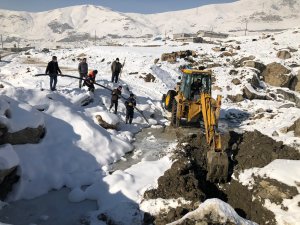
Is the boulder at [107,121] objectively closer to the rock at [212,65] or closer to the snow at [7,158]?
the snow at [7,158]

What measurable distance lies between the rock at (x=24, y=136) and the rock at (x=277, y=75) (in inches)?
773

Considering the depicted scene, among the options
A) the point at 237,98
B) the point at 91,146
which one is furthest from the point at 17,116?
the point at 237,98

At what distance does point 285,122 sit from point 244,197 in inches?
268

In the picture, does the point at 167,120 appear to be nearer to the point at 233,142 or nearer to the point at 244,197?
the point at 233,142

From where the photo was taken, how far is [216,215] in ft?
22.2

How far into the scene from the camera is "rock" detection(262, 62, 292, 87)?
1023 inches

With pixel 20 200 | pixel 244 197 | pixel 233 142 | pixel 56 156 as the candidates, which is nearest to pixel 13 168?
pixel 20 200

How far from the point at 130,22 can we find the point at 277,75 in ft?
513

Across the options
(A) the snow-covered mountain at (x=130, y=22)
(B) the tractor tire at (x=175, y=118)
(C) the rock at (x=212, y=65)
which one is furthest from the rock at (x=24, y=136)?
(A) the snow-covered mountain at (x=130, y=22)

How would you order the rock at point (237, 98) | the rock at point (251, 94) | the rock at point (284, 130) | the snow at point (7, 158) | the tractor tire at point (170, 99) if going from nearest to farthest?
the snow at point (7, 158)
the rock at point (284, 130)
the tractor tire at point (170, 99)
the rock at point (237, 98)
the rock at point (251, 94)

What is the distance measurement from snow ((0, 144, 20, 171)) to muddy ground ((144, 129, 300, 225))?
142 inches

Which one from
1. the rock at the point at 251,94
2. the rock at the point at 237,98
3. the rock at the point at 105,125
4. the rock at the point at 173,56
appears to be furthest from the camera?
the rock at the point at 173,56

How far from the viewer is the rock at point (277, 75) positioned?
2599 centimetres

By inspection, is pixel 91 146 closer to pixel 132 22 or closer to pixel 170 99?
pixel 170 99
